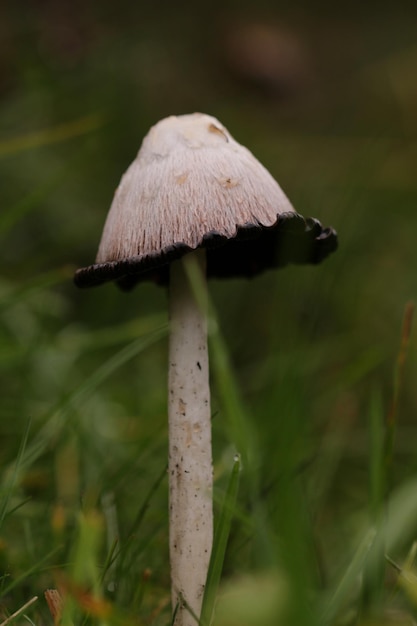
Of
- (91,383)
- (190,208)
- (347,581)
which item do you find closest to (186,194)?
(190,208)

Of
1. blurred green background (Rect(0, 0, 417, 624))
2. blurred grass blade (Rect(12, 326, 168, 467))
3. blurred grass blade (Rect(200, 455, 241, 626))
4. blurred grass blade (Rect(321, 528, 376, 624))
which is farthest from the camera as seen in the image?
blurred green background (Rect(0, 0, 417, 624))

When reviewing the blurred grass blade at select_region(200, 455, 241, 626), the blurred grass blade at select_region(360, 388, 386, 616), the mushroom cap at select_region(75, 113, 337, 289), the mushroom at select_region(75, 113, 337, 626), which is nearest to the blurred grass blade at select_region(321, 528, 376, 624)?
the blurred grass blade at select_region(360, 388, 386, 616)

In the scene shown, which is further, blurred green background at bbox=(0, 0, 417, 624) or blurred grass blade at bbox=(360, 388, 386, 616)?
blurred green background at bbox=(0, 0, 417, 624)

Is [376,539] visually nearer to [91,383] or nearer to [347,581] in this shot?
[347,581]

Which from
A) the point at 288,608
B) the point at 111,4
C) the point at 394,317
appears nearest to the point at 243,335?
the point at 394,317

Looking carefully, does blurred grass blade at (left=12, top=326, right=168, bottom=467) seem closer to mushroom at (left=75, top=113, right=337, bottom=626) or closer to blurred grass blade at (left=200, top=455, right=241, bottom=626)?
mushroom at (left=75, top=113, right=337, bottom=626)

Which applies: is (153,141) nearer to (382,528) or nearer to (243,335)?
(382,528)

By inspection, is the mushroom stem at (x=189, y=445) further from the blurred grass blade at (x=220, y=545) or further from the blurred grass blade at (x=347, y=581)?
the blurred grass blade at (x=347, y=581)
